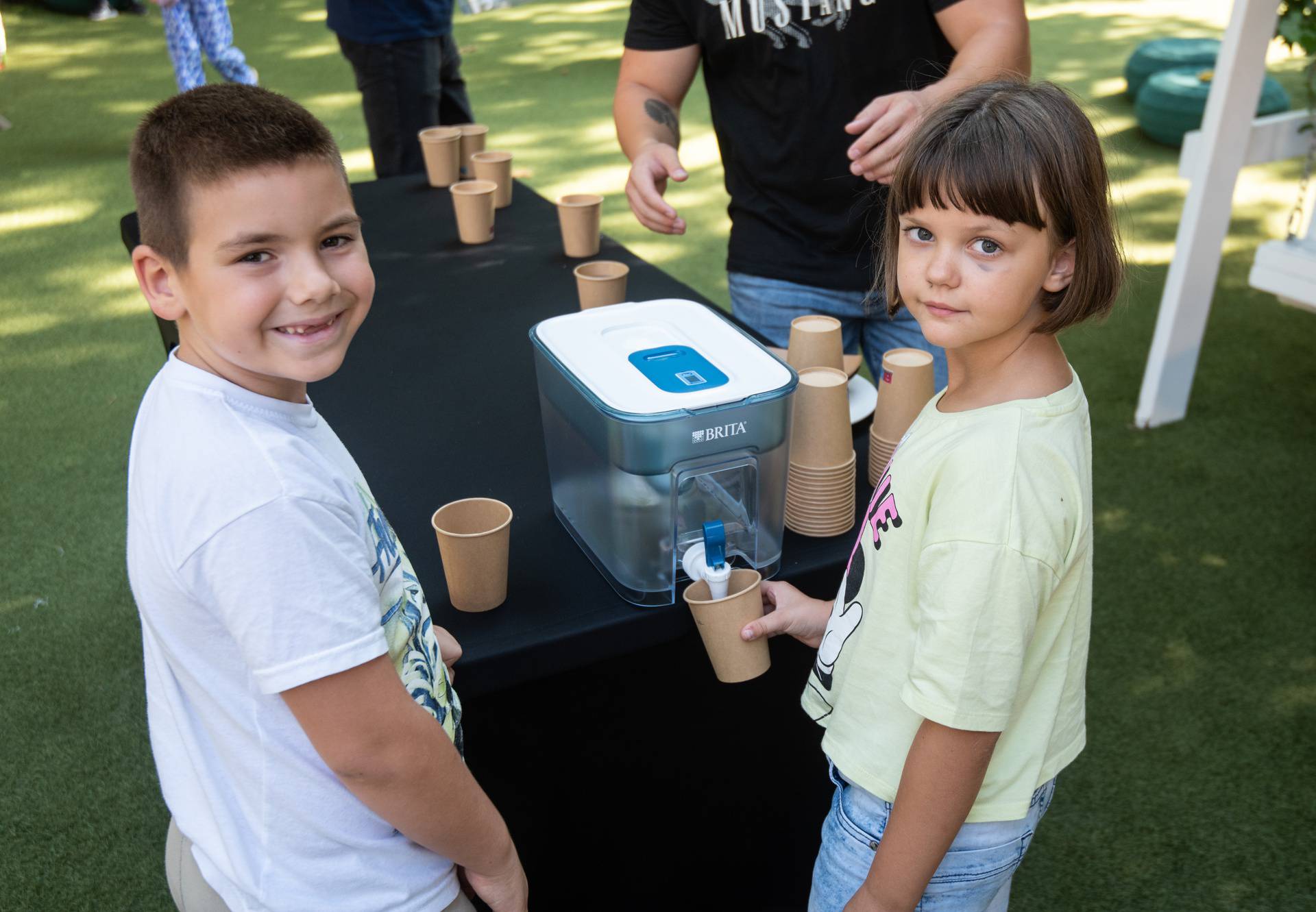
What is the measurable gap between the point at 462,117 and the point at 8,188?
8.93 ft

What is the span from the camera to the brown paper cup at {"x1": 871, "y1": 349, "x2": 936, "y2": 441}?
1512 millimetres

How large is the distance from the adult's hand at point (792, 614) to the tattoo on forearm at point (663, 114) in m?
1.17

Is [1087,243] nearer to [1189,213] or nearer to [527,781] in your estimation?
[527,781]

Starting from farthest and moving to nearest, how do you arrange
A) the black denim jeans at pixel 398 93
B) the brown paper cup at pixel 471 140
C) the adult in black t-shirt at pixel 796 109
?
the black denim jeans at pixel 398 93 < the brown paper cup at pixel 471 140 < the adult in black t-shirt at pixel 796 109

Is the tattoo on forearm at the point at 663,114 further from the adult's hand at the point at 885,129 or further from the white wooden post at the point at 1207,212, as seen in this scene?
the white wooden post at the point at 1207,212

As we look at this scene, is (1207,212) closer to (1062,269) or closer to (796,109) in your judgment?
(796,109)

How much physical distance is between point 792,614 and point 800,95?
1.14 meters

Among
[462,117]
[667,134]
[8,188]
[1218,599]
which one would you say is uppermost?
[667,134]

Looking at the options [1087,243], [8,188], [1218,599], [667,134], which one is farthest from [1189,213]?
[8,188]

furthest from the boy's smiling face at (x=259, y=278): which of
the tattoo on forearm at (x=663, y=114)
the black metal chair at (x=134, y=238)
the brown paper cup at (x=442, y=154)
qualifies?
the brown paper cup at (x=442, y=154)

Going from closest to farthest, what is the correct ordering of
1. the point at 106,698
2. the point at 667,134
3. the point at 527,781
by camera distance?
the point at 527,781 → the point at 667,134 → the point at 106,698

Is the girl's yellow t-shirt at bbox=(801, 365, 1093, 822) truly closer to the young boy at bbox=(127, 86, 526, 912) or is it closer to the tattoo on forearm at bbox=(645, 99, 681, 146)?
the young boy at bbox=(127, 86, 526, 912)

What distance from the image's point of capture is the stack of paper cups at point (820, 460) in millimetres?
1423

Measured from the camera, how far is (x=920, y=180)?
108cm
